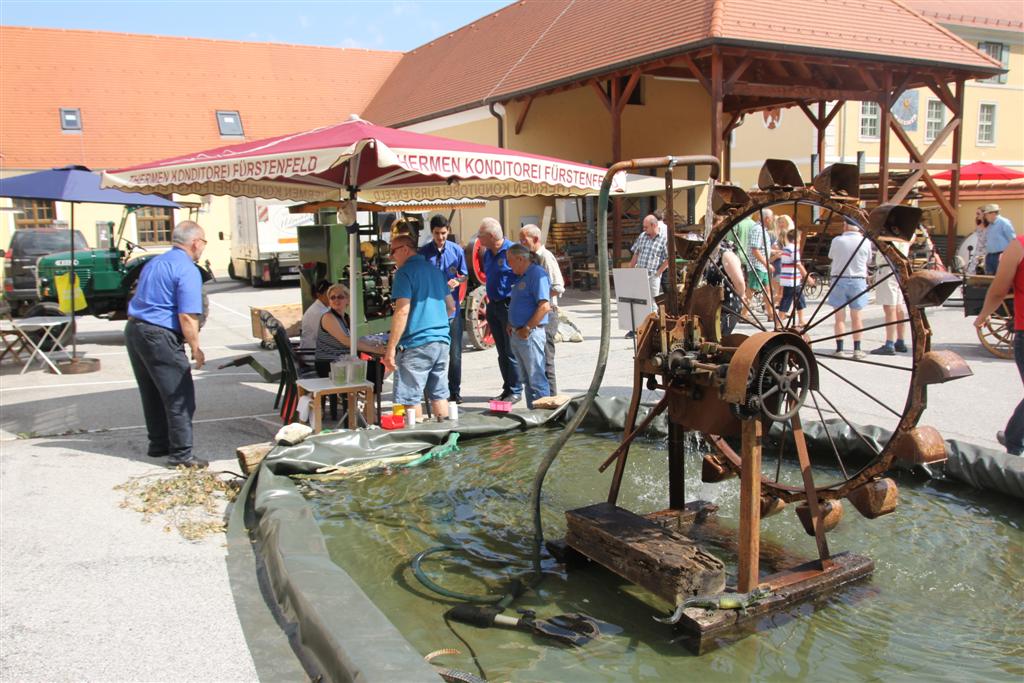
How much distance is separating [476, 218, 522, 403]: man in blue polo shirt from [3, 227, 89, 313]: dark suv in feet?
36.8

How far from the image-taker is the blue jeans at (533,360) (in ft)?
23.9

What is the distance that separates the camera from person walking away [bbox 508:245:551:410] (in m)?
7.15

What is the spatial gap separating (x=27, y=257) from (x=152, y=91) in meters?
17.4

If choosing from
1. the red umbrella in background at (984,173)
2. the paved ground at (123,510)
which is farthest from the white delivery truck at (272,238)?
the red umbrella in background at (984,173)

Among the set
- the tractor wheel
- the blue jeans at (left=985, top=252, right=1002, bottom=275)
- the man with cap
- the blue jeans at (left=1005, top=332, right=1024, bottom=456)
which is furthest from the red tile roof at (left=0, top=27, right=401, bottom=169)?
the blue jeans at (left=1005, top=332, right=1024, bottom=456)

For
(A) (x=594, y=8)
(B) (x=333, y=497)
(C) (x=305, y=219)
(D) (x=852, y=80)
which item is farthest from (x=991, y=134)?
(B) (x=333, y=497)

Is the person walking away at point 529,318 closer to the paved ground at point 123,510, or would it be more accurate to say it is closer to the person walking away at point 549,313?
the person walking away at point 549,313

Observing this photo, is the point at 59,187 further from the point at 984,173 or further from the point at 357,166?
the point at 984,173

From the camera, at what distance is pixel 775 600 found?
145 inches

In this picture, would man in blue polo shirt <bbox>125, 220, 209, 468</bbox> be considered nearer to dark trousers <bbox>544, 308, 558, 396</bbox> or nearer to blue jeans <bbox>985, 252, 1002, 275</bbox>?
dark trousers <bbox>544, 308, 558, 396</bbox>

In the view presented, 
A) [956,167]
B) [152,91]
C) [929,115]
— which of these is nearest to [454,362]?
[956,167]

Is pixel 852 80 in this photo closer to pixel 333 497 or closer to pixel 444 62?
pixel 444 62

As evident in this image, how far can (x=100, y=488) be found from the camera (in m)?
5.45

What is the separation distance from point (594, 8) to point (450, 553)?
18.6 metres
